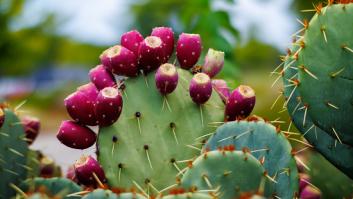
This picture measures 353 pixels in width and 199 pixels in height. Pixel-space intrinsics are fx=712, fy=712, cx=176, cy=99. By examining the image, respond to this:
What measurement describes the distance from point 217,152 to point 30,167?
3.44 ft

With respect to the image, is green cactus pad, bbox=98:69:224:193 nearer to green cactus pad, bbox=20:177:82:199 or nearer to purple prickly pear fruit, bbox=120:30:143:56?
purple prickly pear fruit, bbox=120:30:143:56

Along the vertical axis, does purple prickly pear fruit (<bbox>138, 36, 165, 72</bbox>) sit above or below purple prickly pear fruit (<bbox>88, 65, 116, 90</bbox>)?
above

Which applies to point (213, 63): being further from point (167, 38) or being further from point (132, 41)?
point (132, 41)

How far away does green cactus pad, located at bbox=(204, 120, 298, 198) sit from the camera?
6.43 ft

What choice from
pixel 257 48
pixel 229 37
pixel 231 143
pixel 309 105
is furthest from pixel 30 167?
pixel 257 48

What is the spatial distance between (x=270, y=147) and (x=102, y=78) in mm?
608

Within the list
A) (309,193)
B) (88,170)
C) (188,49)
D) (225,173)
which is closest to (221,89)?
(188,49)

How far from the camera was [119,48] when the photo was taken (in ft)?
7.29

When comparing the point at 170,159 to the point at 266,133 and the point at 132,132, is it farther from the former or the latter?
the point at 266,133

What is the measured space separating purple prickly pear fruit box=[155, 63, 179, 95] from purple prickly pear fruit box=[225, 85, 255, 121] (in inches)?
7.1

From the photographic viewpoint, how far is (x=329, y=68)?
6.45 feet

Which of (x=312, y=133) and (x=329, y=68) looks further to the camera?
(x=312, y=133)

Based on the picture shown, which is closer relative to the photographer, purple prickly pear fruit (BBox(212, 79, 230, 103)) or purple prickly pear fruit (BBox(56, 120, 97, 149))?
purple prickly pear fruit (BBox(56, 120, 97, 149))

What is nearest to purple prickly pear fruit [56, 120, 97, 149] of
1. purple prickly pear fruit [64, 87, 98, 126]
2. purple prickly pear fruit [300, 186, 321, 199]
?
purple prickly pear fruit [64, 87, 98, 126]
